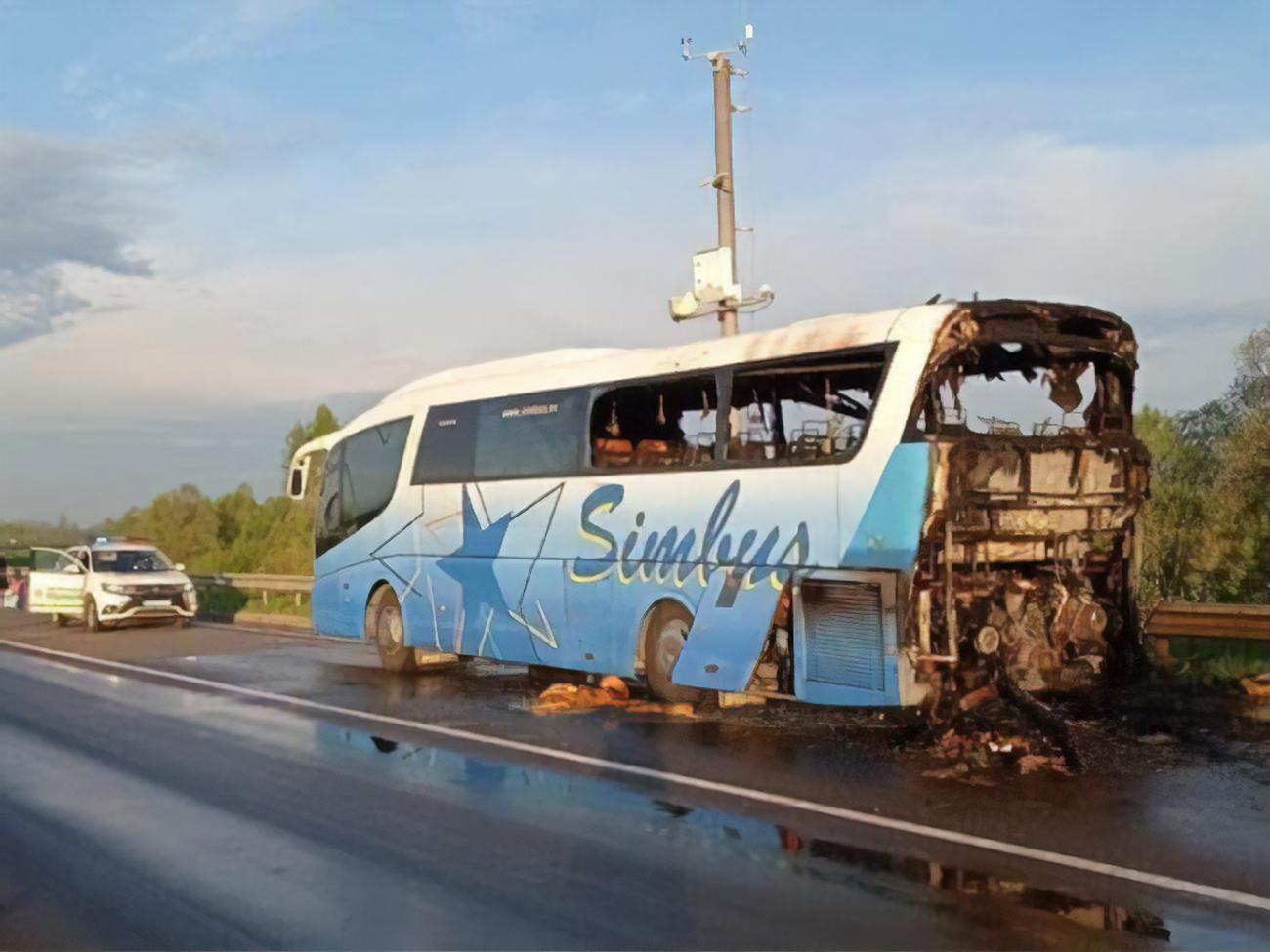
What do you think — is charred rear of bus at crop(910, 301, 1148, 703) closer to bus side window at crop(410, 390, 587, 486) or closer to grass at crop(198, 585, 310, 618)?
bus side window at crop(410, 390, 587, 486)

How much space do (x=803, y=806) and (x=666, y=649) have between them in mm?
4324

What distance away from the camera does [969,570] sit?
1033 cm

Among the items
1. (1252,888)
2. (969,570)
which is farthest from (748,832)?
(969,570)

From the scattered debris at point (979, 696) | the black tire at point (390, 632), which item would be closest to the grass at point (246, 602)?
the black tire at point (390, 632)

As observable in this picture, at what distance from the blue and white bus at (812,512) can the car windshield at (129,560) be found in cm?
1188

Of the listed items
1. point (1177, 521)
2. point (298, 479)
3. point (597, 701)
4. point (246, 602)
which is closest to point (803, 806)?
point (597, 701)

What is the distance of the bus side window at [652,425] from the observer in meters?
12.3

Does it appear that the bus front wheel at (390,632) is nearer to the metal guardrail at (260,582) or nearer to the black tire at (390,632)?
the black tire at (390,632)

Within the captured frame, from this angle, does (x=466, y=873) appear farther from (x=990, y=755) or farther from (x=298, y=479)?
(x=298, y=479)

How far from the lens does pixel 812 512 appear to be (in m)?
10.7

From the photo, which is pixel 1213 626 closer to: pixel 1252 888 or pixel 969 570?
pixel 969 570

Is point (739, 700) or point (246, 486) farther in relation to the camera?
point (246, 486)

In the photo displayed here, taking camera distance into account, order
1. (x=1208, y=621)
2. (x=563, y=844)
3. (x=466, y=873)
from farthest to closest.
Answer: (x=1208, y=621)
(x=563, y=844)
(x=466, y=873)

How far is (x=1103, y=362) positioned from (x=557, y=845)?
6.87m
